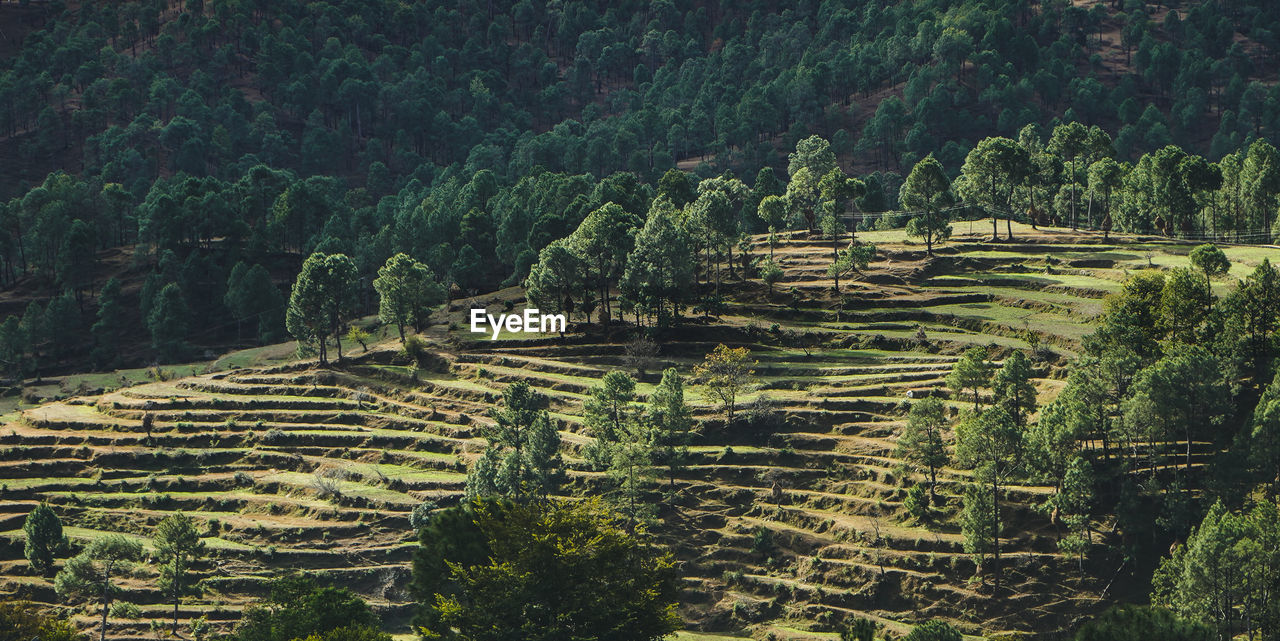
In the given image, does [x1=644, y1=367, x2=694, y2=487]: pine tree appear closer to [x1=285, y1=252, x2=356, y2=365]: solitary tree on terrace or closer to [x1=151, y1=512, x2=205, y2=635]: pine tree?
[x1=151, y1=512, x2=205, y2=635]: pine tree

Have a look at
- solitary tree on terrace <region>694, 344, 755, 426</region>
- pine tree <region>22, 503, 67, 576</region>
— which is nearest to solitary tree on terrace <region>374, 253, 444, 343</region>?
solitary tree on terrace <region>694, 344, 755, 426</region>

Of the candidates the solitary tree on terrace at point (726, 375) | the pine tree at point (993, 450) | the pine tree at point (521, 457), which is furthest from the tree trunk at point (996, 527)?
the pine tree at point (521, 457)

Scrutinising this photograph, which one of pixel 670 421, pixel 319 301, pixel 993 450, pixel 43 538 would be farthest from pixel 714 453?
pixel 43 538

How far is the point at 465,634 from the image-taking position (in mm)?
77688

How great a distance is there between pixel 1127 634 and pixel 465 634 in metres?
33.6

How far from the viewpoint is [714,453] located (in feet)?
371

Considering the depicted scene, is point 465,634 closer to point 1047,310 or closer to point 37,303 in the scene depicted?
point 1047,310

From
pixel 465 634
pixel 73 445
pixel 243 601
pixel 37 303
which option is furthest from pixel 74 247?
pixel 465 634

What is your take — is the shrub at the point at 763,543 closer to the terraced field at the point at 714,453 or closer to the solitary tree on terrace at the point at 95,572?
the terraced field at the point at 714,453
